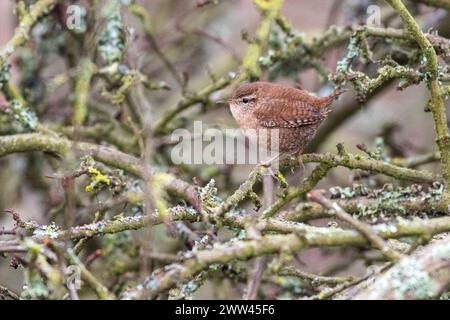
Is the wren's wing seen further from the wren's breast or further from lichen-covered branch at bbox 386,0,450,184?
lichen-covered branch at bbox 386,0,450,184

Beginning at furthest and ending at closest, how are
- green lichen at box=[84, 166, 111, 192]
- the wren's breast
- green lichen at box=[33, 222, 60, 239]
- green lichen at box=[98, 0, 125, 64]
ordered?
green lichen at box=[98, 0, 125, 64]
the wren's breast
green lichen at box=[84, 166, 111, 192]
green lichen at box=[33, 222, 60, 239]

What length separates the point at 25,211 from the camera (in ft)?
19.9

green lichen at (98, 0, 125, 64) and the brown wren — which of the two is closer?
the brown wren

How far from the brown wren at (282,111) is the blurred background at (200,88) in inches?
10.6

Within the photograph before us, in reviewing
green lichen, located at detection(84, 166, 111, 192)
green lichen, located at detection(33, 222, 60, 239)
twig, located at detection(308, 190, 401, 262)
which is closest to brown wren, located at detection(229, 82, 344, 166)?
green lichen, located at detection(84, 166, 111, 192)

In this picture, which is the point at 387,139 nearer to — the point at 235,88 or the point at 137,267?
the point at 235,88

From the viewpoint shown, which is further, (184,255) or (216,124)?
(216,124)

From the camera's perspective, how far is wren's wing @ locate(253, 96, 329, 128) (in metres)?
3.93

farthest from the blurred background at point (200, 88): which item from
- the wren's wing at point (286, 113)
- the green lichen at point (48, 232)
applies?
the green lichen at point (48, 232)

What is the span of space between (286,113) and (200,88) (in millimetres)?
1809

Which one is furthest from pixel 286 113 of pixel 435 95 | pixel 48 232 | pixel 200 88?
pixel 200 88

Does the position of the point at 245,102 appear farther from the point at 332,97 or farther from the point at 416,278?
the point at 416,278

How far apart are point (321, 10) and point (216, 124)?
9.24 feet
